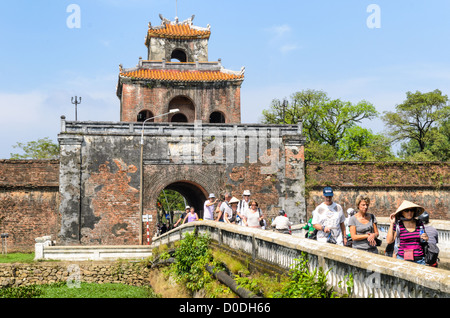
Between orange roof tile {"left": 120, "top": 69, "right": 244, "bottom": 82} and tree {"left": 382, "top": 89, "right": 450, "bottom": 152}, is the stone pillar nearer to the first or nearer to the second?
orange roof tile {"left": 120, "top": 69, "right": 244, "bottom": 82}

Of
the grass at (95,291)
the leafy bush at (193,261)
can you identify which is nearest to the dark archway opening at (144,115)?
the grass at (95,291)

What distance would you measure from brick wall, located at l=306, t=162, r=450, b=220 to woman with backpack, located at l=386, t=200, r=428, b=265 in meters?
20.9

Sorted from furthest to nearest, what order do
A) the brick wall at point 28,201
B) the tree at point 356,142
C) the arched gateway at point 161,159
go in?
the tree at point 356,142
the brick wall at point 28,201
the arched gateway at point 161,159

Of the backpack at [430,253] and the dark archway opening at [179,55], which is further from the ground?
the dark archway opening at [179,55]

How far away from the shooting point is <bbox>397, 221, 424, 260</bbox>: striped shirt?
21.5 ft

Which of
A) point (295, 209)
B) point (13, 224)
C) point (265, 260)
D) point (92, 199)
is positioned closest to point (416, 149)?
point (295, 209)

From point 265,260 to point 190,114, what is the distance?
22.1 metres

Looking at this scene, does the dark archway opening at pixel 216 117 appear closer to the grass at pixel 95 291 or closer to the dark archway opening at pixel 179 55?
the dark archway opening at pixel 179 55

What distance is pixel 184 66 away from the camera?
30000mm

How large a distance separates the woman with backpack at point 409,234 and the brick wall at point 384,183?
20900 mm

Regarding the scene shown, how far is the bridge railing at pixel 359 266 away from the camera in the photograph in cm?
440

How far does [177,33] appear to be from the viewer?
3164 centimetres

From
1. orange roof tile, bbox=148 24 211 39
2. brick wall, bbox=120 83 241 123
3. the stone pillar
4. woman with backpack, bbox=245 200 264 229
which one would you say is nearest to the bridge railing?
woman with backpack, bbox=245 200 264 229
